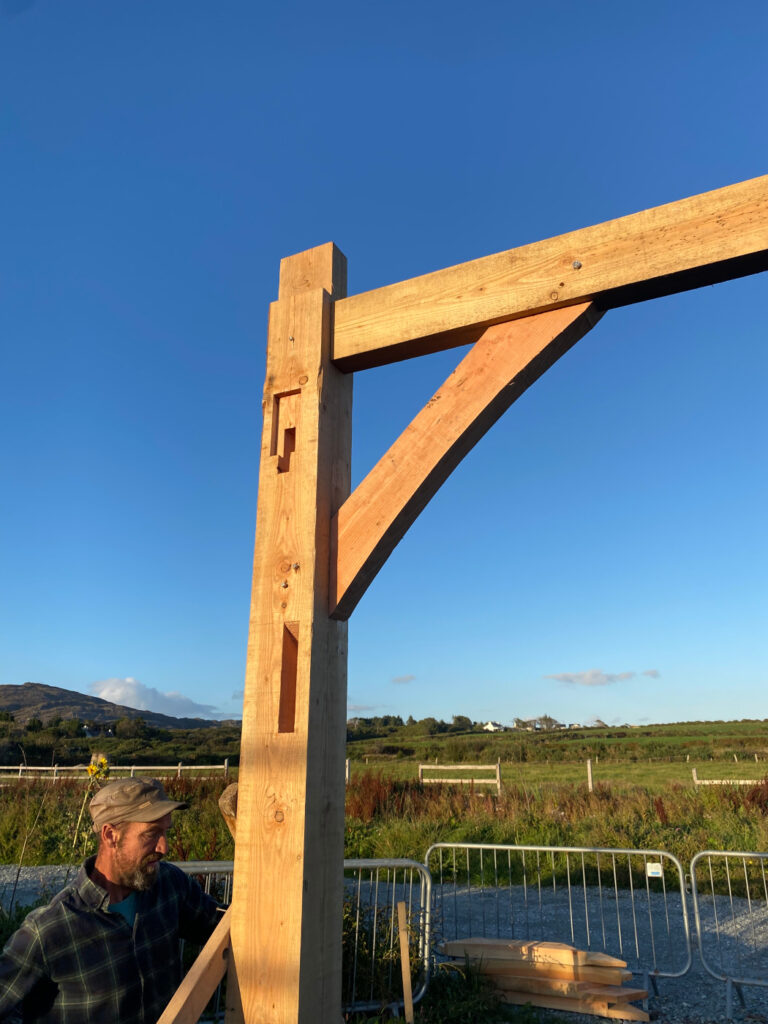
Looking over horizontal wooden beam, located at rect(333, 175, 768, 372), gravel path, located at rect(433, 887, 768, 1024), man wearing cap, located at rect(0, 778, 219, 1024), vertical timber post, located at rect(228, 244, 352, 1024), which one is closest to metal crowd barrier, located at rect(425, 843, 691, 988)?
gravel path, located at rect(433, 887, 768, 1024)

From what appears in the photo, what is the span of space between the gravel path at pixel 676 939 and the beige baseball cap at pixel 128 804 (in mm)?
3910

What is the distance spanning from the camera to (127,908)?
2133mm

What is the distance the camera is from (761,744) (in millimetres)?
38312

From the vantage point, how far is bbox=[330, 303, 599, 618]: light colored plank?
1955 mm

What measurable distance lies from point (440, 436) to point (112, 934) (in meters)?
1.69

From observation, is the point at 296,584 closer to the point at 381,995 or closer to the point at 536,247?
the point at 536,247

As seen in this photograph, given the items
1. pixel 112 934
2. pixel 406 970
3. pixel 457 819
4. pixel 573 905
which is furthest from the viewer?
pixel 457 819

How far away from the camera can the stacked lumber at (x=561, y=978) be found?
5.20 metres

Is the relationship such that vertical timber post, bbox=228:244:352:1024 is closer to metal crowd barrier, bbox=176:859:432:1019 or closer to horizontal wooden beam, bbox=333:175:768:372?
horizontal wooden beam, bbox=333:175:768:372

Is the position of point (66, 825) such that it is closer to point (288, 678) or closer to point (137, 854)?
point (137, 854)

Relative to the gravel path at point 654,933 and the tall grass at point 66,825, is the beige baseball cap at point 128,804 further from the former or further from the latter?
the tall grass at point 66,825

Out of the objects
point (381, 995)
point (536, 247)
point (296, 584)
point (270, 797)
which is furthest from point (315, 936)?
point (381, 995)

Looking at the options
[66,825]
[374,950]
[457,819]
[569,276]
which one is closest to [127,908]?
[569,276]

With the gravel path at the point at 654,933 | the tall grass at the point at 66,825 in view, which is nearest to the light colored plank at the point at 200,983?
the gravel path at the point at 654,933
